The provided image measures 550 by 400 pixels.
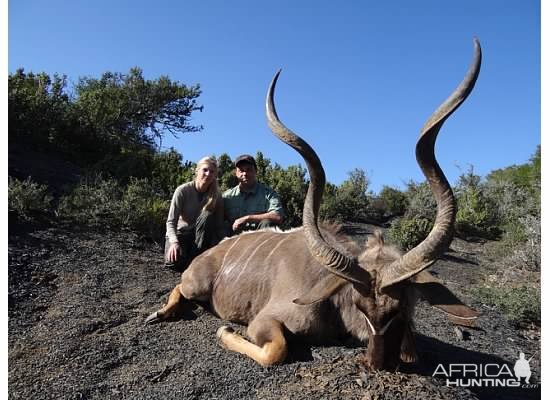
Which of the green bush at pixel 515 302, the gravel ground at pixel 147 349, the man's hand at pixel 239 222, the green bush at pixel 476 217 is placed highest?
the green bush at pixel 476 217

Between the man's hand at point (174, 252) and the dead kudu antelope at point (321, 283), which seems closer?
the dead kudu antelope at point (321, 283)

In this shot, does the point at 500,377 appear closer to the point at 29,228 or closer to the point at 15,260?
the point at 15,260

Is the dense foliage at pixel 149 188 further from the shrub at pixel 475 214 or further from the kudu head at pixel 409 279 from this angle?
the kudu head at pixel 409 279

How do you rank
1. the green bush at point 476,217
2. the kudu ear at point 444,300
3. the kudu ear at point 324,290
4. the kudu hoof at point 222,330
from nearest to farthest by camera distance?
the kudu ear at point 444,300 → the kudu ear at point 324,290 → the kudu hoof at point 222,330 → the green bush at point 476,217

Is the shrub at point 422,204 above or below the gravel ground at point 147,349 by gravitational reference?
above

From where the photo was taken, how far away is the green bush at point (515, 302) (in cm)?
553

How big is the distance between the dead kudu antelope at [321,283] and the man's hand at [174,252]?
2.14 feet

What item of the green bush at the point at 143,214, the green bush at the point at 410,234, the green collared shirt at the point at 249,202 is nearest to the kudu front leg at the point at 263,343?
the green collared shirt at the point at 249,202

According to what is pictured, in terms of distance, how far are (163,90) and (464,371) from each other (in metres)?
16.9

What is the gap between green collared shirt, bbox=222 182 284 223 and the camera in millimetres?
5871

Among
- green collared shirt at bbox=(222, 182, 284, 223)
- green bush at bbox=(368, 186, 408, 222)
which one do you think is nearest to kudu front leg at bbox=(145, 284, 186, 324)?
green collared shirt at bbox=(222, 182, 284, 223)

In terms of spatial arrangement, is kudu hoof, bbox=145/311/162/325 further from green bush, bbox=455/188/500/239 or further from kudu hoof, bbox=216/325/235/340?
green bush, bbox=455/188/500/239

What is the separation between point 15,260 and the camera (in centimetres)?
536

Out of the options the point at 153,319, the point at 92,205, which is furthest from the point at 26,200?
the point at 153,319
